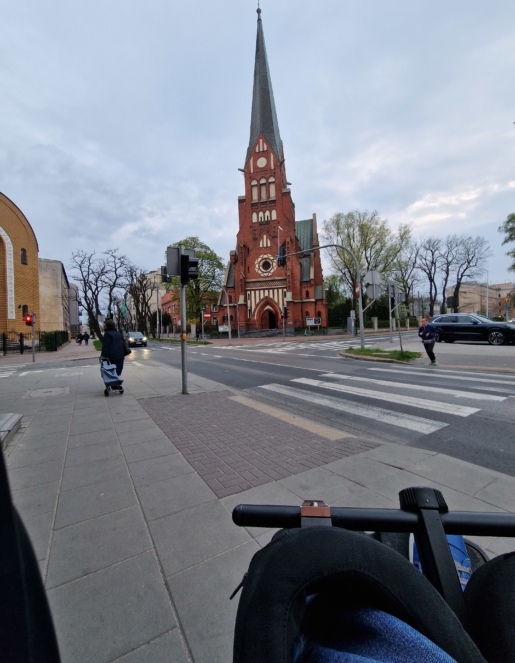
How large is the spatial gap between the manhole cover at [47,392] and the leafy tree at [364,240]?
39762 millimetres

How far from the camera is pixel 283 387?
8.34m

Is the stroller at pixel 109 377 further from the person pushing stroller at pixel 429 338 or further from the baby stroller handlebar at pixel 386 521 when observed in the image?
the person pushing stroller at pixel 429 338

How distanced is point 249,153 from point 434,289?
1382 inches

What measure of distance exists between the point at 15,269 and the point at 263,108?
38488 mm

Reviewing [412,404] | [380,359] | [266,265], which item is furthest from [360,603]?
[266,265]

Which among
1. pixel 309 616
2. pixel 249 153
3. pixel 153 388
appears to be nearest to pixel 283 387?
pixel 153 388

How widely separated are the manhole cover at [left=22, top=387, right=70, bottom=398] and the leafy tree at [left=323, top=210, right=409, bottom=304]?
39762mm

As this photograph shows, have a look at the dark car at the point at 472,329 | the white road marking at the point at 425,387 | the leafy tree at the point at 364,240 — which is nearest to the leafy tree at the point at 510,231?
the leafy tree at the point at 364,240

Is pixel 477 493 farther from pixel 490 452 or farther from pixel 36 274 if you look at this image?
pixel 36 274

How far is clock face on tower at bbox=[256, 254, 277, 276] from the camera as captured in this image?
4562cm

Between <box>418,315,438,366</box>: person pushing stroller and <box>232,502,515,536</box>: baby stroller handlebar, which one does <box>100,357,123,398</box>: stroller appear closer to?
<box>232,502,515,536</box>: baby stroller handlebar

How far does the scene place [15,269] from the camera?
29734 mm

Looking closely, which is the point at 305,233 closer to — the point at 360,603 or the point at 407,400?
the point at 407,400

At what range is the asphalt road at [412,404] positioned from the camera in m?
4.26
